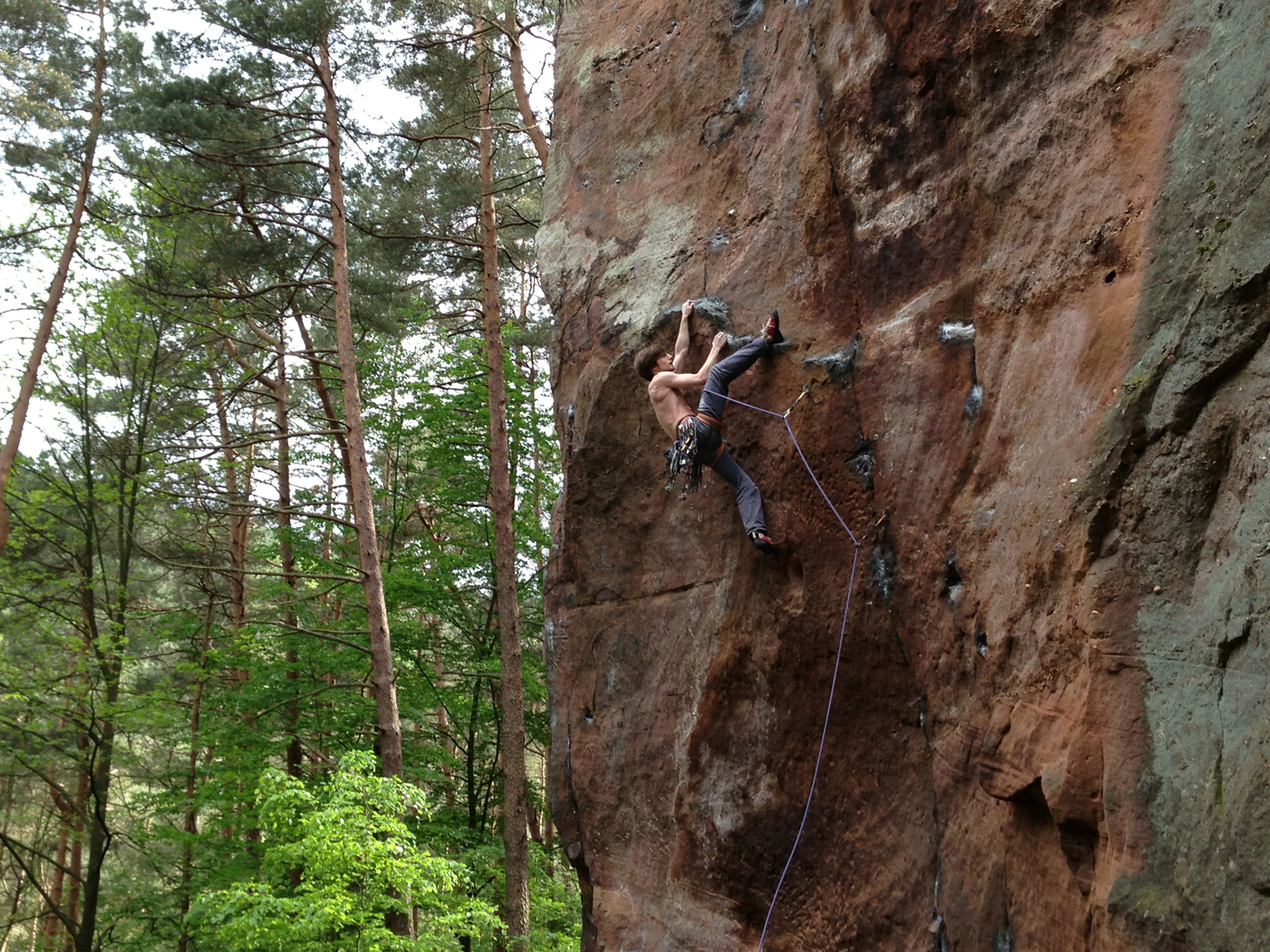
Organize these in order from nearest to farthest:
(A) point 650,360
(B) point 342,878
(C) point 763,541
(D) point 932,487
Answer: (D) point 932,487
(C) point 763,541
(A) point 650,360
(B) point 342,878

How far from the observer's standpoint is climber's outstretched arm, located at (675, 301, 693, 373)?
6270 mm

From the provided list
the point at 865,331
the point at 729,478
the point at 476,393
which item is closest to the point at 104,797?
the point at 476,393

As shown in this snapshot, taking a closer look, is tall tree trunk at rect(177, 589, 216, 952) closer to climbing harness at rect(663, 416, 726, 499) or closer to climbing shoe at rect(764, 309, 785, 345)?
climbing harness at rect(663, 416, 726, 499)

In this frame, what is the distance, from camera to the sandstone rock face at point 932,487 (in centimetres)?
331

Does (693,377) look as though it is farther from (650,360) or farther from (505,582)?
(505,582)

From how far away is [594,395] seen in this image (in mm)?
7141

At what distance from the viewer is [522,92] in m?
13.1

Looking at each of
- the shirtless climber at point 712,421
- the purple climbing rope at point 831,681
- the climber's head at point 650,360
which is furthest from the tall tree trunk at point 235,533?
the purple climbing rope at point 831,681

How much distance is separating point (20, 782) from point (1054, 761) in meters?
22.8

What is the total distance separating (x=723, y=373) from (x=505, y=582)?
236 inches

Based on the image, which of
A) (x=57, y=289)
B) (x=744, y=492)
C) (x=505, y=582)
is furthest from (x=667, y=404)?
(x=57, y=289)

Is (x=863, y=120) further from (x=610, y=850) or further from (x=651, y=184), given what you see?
(x=610, y=850)

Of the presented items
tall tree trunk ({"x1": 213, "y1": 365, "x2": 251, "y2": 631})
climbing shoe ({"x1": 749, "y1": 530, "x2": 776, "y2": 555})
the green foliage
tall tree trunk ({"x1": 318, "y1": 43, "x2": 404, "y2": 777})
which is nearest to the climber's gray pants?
climbing shoe ({"x1": 749, "y1": 530, "x2": 776, "y2": 555})

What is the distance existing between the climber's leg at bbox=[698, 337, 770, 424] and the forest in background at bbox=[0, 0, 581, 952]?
189 inches
